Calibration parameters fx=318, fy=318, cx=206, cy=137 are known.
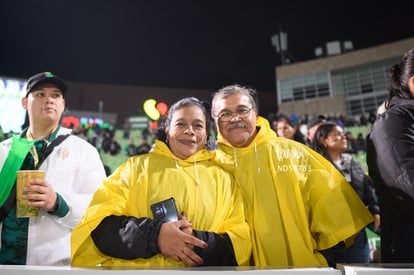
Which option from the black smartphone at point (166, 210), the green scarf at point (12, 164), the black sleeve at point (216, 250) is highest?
the green scarf at point (12, 164)

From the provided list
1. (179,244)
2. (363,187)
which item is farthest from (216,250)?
(363,187)

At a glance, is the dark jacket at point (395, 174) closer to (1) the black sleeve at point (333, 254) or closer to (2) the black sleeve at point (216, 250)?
(1) the black sleeve at point (333, 254)

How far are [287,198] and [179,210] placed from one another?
606 millimetres

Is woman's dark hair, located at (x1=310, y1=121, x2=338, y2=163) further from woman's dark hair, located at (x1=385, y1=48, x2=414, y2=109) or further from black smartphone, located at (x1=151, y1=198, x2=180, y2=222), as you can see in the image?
black smartphone, located at (x1=151, y1=198, x2=180, y2=222)

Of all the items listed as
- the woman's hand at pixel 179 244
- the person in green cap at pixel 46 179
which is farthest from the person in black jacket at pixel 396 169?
the person in green cap at pixel 46 179

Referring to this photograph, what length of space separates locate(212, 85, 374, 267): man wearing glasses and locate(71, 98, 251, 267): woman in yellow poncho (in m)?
0.12

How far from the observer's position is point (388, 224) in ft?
5.01

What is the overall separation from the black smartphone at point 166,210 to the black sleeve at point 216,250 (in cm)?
13

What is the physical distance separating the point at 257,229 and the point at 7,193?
1.55 meters

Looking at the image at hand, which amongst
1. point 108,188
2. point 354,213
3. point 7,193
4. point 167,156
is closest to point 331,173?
point 354,213

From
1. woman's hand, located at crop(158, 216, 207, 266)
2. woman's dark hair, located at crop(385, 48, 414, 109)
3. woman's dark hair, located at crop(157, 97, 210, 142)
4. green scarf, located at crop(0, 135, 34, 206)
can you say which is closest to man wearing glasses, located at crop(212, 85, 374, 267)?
woman's dark hair, located at crop(157, 97, 210, 142)

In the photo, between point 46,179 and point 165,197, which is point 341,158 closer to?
point 165,197

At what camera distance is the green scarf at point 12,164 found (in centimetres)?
199

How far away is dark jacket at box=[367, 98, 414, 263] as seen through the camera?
54.6 inches
